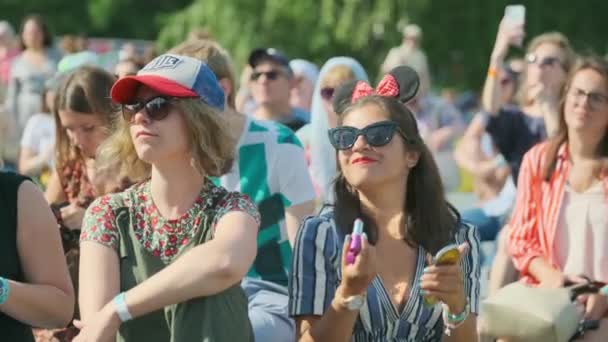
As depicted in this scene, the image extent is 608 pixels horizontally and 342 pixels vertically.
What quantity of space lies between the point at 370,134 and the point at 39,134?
6.19 metres

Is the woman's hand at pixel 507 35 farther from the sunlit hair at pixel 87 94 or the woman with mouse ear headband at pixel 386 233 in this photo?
the woman with mouse ear headband at pixel 386 233

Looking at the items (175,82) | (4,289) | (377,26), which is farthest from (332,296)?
(377,26)

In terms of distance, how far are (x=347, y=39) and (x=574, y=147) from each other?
25.4m

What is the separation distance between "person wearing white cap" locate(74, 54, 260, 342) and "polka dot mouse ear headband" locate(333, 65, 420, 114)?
64 centimetres

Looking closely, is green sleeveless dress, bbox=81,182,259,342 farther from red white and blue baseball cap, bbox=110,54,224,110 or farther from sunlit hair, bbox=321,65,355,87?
sunlit hair, bbox=321,65,355,87

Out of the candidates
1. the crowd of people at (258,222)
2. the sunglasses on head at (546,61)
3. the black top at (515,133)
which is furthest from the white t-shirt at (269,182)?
the sunglasses on head at (546,61)

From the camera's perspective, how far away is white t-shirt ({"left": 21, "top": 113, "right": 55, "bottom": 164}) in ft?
34.1

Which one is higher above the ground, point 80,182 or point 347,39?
point 80,182

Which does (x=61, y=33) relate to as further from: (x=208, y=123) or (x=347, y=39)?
(x=208, y=123)

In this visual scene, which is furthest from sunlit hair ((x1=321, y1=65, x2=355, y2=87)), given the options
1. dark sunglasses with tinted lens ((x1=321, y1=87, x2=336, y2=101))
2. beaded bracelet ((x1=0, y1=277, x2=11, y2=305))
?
beaded bracelet ((x1=0, y1=277, x2=11, y2=305))

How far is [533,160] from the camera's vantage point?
6.39m

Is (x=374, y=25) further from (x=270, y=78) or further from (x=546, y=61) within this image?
(x=270, y=78)

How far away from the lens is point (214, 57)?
5.90 m

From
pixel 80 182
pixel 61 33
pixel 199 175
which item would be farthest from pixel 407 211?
pixel 61 33
